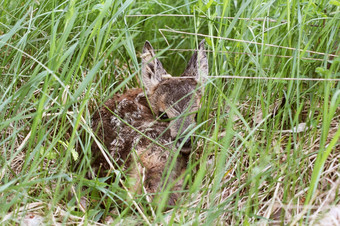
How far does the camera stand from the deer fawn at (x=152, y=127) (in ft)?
11.6

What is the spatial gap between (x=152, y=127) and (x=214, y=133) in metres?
0.82

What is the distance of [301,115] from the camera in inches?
144

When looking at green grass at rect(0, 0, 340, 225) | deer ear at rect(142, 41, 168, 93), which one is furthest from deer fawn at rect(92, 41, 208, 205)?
green grass at rect(0, 0, 340, 225)

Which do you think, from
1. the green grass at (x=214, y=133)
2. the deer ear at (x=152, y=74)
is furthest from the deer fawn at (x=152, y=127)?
the green grass at (x=214, y=133)

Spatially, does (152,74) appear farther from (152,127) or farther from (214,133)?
(214,133)

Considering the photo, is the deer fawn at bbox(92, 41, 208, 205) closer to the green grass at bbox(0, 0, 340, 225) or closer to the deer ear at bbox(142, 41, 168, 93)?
the deer ear at bbox(142, 41, 168, 93)

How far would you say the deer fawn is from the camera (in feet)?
11.6

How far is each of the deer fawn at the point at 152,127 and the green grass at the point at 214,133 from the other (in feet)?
0.49

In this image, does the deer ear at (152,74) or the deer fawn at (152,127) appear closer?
the deer fawn at (152,127)

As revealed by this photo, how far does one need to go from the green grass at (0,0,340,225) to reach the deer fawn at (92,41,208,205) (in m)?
0.15

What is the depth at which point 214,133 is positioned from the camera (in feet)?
10.2

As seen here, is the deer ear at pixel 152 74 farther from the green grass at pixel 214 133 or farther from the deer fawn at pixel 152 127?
the green grass at pixel 214 133

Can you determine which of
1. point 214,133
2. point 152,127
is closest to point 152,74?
point 152,127

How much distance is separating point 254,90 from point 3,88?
1.70m
